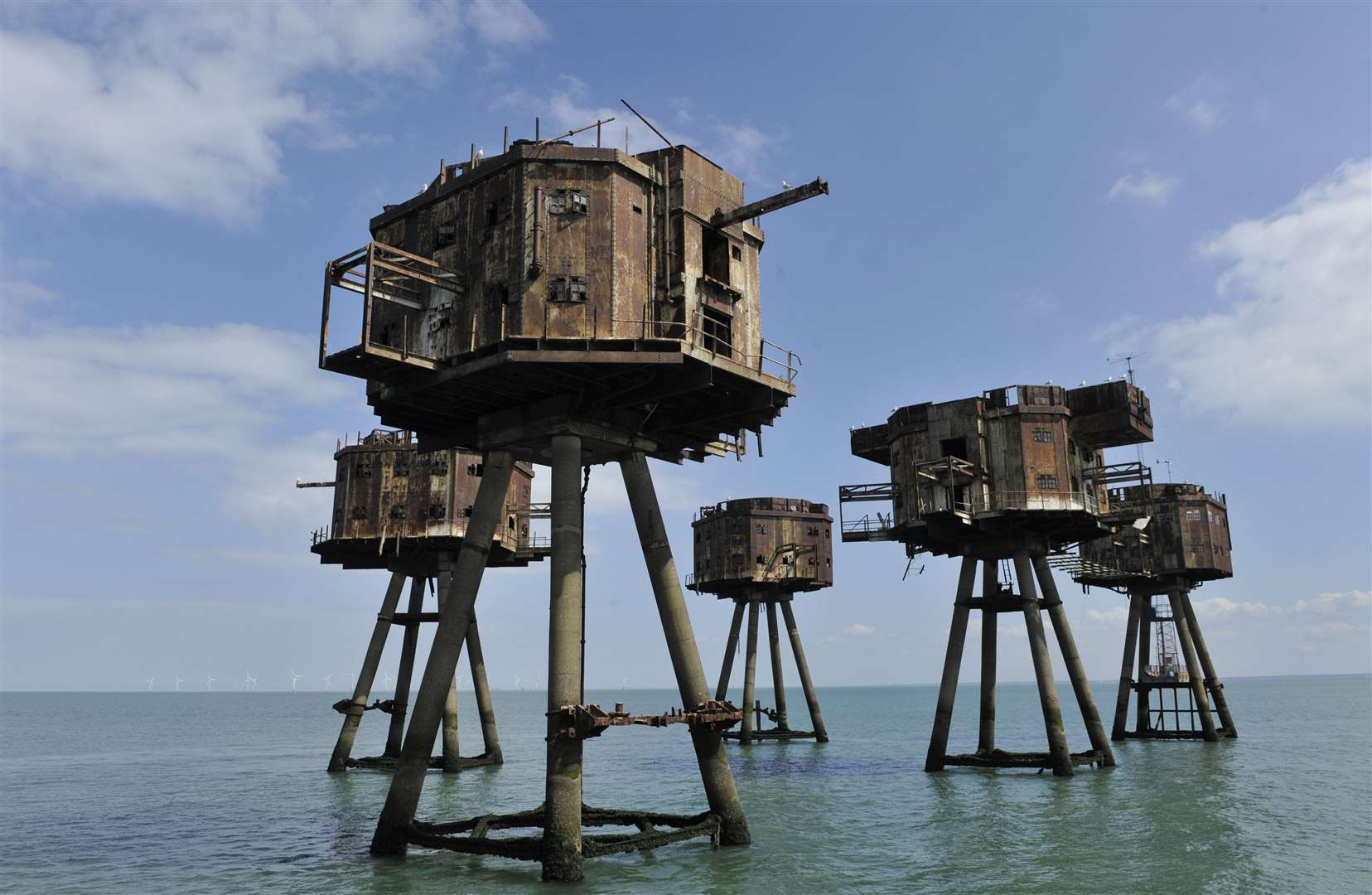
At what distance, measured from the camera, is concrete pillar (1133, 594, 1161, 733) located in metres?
53.3

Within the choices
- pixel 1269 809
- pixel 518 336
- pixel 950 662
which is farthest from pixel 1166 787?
pixel 518 336

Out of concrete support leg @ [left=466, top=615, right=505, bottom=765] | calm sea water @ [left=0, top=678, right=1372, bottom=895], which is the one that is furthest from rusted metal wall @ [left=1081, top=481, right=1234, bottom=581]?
concrete support leg @ [left=466, top=615, right=505, bottom=765]

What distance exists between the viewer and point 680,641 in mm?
20594

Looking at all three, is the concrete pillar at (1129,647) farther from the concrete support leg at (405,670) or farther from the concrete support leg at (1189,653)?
the concrete support leg at (405,670)

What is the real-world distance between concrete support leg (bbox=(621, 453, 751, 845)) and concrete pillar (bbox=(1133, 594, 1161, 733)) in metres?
39.2

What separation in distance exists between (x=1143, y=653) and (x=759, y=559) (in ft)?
73.1

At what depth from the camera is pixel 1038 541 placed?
116 feet

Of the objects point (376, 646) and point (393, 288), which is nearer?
point (393, 288)

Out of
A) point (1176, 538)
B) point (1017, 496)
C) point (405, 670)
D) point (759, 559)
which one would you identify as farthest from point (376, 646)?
point (1176, 538)

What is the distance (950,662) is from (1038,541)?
5.02 m

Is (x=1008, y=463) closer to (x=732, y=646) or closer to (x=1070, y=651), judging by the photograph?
(x=1070, y=651)

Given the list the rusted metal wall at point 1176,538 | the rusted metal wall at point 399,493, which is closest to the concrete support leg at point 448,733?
the rusted metal wall at point 399,493

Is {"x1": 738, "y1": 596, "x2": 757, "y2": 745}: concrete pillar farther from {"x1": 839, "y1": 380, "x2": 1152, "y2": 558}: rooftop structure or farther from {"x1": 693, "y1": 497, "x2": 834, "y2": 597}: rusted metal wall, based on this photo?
{"x1": 839, "y1": 380, "x2": 1152, "y2": 558}: rooftop structure

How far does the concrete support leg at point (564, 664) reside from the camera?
1741 centimetres
